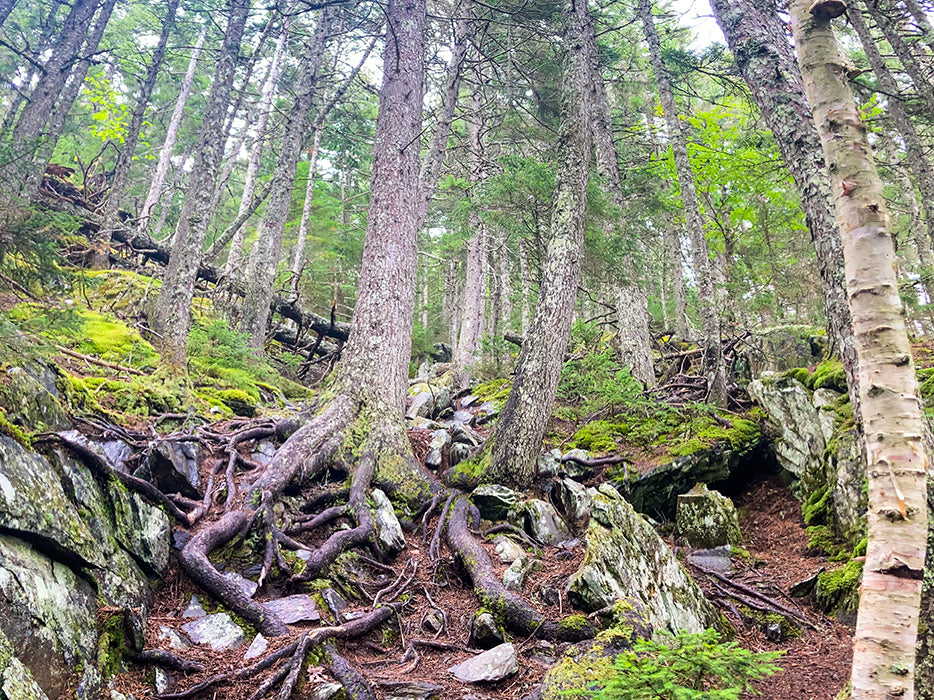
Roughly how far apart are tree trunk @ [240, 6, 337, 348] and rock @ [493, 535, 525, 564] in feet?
26.7

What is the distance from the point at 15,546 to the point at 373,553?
3.03m

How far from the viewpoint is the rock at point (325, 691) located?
3164mm


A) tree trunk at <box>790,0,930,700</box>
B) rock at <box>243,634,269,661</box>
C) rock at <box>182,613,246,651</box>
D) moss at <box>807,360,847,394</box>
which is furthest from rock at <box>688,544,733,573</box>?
rock at <box>182,613,246,651</box>

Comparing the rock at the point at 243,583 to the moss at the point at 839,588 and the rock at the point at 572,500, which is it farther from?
the moss at the point at 839,588

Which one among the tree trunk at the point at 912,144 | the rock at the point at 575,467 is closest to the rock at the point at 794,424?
the rock at the point at 575,467

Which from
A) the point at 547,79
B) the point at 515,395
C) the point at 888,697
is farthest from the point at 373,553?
the point at 547,79

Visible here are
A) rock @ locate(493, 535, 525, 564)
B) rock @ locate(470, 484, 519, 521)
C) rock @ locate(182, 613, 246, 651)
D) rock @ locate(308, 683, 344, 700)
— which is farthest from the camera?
rock @ locate(470, 484, 519, 521)

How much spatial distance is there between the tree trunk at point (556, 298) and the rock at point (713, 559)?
7.56 feet

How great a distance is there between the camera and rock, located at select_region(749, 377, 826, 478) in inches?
282

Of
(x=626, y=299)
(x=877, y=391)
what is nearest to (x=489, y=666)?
(x=877, y=391)

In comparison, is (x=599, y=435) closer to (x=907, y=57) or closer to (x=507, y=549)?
(x=507, y=549)

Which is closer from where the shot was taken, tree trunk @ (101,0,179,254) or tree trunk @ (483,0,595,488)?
tree trunk @ (483,0,595,488)

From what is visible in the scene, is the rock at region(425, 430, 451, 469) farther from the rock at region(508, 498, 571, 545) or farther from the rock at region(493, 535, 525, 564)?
the rock at region(493, 535, 525, 564)

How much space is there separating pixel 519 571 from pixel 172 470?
3.60m
